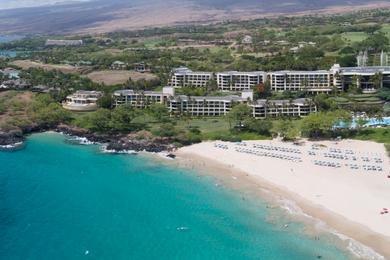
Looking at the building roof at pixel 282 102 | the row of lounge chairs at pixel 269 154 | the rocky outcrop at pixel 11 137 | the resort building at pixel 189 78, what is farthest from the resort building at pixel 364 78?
the rocky outcrop at pixel 11 137

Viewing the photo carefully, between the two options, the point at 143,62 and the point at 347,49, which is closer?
the point at 347,49

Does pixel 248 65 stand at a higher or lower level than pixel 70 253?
higher

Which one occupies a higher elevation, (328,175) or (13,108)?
(13,108)

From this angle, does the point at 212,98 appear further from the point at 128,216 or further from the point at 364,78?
the point at 128,216

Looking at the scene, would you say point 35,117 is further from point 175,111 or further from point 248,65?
point 248,65

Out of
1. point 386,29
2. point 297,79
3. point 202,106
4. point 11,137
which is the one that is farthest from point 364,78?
point 386,29

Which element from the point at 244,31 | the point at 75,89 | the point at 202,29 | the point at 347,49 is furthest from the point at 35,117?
the point at 202,29

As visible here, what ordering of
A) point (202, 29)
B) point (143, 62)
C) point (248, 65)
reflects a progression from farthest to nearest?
point (202, 29)
point (143, 62)
point (248, 65)

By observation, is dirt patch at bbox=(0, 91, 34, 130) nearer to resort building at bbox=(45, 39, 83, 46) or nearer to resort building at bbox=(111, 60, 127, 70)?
resort building at bbox=(111, 60, 127, 70)
